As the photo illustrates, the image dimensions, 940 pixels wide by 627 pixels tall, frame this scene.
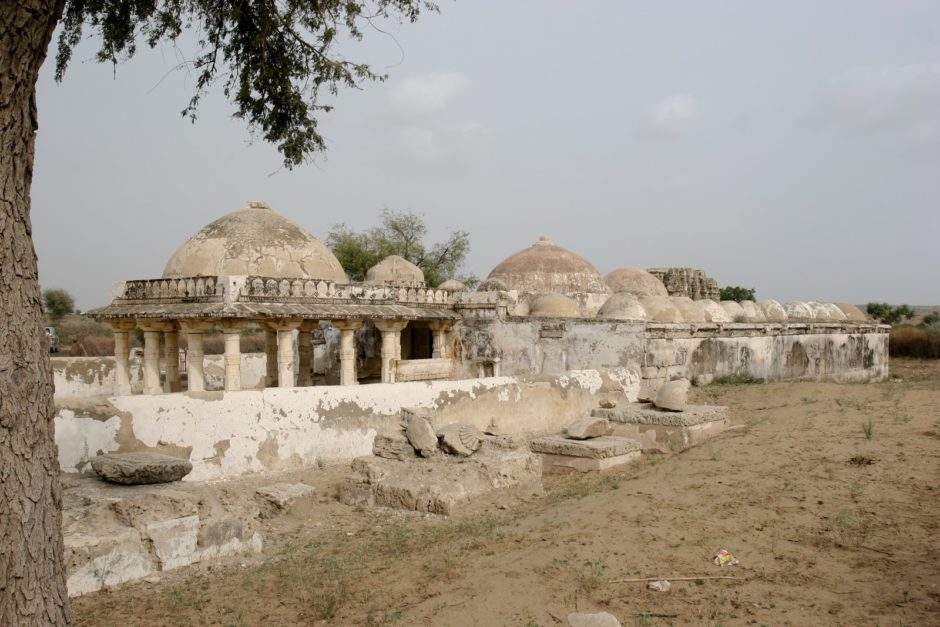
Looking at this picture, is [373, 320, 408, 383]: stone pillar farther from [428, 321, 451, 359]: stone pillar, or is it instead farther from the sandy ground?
the sandy ground

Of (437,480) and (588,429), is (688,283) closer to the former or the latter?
(588,429)

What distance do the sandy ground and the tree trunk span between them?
1584 millimetres

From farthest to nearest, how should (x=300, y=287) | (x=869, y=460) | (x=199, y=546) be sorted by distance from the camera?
(x=300, y=287)
(x=869, y=460)
(x=199, y=546)

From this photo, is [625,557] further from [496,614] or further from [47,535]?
[47,535]

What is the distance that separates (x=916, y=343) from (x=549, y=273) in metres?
17.3

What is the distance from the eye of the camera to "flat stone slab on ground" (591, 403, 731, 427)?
952 centimetres

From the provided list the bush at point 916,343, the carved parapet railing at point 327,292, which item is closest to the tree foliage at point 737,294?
the bush at point 916,343

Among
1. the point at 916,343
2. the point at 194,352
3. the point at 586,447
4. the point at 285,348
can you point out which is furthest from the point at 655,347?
the point at 916,343

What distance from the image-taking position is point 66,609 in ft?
9.90

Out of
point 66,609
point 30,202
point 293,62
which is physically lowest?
point 66,609

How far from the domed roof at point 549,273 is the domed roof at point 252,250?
849 cm

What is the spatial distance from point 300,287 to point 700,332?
828 cm

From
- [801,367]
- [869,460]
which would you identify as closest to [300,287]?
[869,460]

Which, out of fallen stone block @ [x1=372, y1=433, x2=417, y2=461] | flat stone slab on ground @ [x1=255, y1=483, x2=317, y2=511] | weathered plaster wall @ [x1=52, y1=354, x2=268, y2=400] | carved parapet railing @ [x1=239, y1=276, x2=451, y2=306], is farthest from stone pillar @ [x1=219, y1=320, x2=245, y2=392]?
flat stone slab on ground @ [x1=255, y1=483, x2=317, y2=511]
